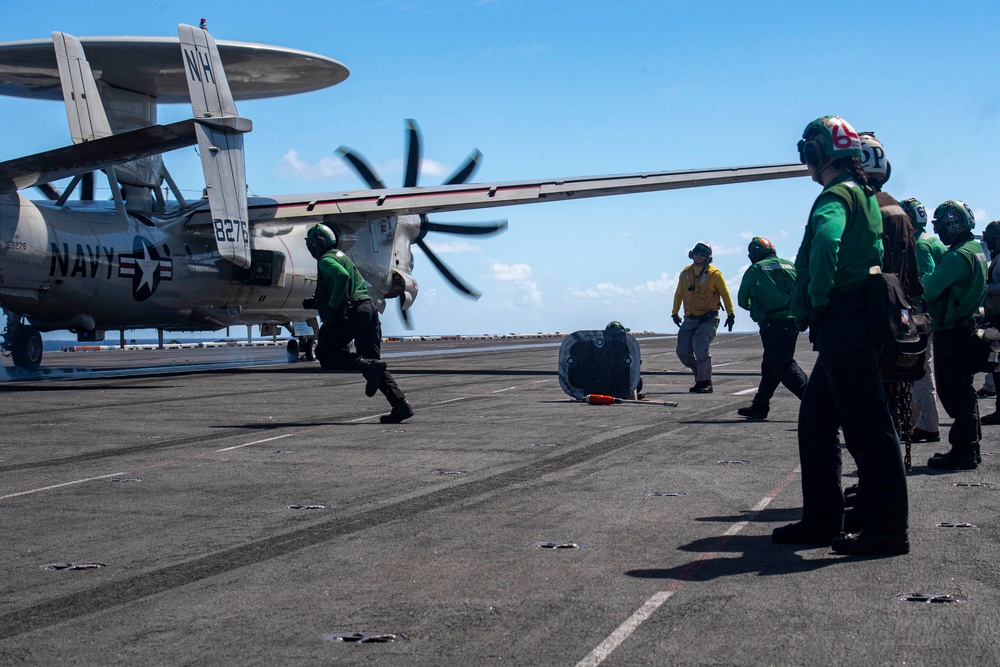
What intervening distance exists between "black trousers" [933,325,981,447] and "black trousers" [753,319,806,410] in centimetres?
324

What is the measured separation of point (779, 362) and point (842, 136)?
685cm

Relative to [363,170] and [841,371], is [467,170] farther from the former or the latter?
[841,371]

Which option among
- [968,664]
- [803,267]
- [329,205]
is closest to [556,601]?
[968,664]

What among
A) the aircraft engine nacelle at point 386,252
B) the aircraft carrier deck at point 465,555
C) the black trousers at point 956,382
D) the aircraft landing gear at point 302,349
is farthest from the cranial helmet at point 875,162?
the aircraft landing gear at point 302,349

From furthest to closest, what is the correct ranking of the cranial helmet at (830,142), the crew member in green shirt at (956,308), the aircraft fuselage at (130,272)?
the aircraft fuselage at (130,272) < the crew member in green shirt at (956,308) < the cranial helmet at (830,142)

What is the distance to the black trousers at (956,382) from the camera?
8.77m

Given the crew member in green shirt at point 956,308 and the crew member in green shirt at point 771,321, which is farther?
the crew member in green shirt at point 771,321

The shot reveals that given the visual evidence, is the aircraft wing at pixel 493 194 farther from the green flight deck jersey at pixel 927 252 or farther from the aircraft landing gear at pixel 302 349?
the green flight deck jersey at pixel 927 252

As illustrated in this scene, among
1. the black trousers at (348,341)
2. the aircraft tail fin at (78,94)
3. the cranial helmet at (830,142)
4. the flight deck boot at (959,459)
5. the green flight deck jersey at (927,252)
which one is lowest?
the flight deck boot at (959,459)

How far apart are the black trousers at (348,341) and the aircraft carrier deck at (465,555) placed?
1186 mm

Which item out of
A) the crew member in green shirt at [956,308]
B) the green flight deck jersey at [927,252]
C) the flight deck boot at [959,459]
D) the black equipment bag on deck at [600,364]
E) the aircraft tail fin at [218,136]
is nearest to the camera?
the flight deck boot at [959,459]

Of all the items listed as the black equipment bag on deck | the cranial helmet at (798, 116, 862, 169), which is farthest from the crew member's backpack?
the black equipment bag on deck

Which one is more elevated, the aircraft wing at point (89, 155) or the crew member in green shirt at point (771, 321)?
the aircraft wing at point (89, 155)

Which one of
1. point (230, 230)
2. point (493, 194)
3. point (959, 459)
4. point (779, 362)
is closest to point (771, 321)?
point (779, 362)
